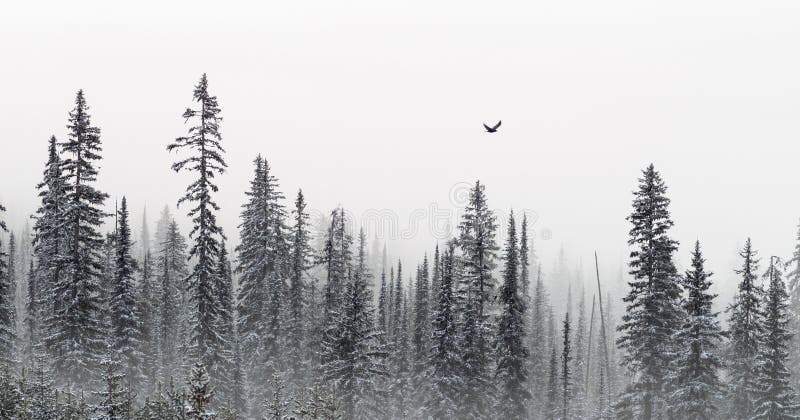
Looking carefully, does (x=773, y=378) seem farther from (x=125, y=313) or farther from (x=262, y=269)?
(x=125, y=313)

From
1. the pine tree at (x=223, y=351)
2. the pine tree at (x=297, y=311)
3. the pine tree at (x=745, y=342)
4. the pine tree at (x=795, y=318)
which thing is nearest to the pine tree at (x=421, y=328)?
the pine tree at (x=297, y=311)

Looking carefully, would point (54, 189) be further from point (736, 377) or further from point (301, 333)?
point (736, 377)

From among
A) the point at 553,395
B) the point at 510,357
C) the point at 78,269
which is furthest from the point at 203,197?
the point at 553,395

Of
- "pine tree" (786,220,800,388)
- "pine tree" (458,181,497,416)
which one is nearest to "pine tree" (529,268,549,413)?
"pine tree" (458,181,497,416)

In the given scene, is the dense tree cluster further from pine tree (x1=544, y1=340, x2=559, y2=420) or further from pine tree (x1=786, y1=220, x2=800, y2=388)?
pine tree (x1=544, y1=340, x2=559, y2=420)

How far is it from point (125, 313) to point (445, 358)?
68.0 feet

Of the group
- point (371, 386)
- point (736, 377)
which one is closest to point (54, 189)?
point (371, 386)

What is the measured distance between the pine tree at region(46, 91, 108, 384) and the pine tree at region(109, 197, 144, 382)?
15.4ft

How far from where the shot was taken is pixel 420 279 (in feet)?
198

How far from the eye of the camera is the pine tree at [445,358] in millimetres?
40719

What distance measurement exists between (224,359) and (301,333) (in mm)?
6923

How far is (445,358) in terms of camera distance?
40.9 meters

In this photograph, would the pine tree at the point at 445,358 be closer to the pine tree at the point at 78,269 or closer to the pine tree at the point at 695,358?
the pine tree at the point at 695,358

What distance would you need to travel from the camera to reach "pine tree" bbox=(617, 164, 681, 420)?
1415 inches
